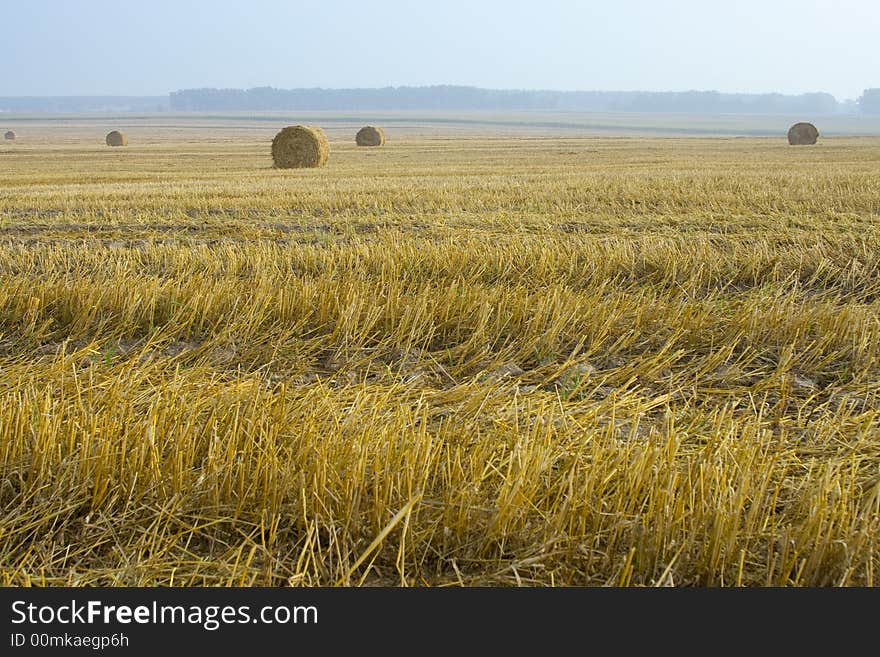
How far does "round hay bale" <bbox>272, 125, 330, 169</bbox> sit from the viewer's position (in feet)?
90.1

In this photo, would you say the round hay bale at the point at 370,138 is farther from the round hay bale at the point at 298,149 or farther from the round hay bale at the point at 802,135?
the round hay bale at the point at 802,135

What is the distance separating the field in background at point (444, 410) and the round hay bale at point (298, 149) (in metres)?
18.1

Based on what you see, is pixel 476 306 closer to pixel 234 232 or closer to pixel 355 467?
pixel 355 467

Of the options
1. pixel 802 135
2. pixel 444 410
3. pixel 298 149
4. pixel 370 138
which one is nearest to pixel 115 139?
pixel 370 138

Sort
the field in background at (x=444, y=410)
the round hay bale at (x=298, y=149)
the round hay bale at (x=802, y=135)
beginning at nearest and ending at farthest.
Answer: the field in background at (x=444, y=410)
the round hay bale at (x=298, y=149)
the round hay bale at (x=802, y=135)

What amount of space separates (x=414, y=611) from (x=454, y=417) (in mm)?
1637

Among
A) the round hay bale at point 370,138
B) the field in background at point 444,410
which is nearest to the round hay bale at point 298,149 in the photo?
the field in background at point 444,410

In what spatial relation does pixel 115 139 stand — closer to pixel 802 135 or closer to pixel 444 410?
pixel 802 135

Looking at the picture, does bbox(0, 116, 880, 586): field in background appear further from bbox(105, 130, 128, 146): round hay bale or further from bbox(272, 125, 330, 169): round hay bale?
bbox(105, 130, 128, 146): round hay bale

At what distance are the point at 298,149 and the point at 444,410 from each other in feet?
81.4

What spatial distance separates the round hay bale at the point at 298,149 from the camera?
1081 inches

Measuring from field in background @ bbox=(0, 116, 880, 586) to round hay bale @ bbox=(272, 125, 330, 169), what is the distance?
1815 centimetres

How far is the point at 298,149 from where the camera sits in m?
27.5

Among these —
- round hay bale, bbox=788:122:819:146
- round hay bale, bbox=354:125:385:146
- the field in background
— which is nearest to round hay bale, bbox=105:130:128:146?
round hay bale, bbox=354:125:385:146
